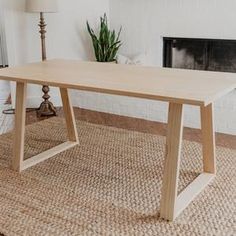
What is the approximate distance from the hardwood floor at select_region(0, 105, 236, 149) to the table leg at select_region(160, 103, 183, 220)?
1.11 metres

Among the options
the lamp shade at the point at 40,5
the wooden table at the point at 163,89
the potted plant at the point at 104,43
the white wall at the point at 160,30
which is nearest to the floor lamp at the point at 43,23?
the lamp shade at the point at 40,5

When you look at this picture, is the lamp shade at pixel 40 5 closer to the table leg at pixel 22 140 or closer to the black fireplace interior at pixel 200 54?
the table leg at pixel 22 140

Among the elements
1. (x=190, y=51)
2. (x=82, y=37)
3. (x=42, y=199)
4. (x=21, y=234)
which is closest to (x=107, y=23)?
(x=82, y=37)

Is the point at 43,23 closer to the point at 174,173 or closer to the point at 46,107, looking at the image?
the point at 46,107

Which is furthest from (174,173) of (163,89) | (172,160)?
(163,89)

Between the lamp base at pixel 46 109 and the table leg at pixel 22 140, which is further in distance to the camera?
the lamp base at pixel 46 109

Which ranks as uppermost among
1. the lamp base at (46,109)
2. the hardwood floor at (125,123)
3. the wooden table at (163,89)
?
the wooden table at (163,89)

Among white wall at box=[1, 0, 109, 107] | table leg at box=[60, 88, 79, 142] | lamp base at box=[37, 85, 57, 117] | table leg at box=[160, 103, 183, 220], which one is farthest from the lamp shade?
table leg at box=[160, 103, 183, 220]

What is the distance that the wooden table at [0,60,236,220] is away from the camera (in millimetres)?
1610

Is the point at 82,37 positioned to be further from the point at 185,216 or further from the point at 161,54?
the point at 185,216

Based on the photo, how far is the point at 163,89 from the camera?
164 centimetres

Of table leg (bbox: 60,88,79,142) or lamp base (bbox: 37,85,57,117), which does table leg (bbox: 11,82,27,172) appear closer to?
table leg (bbox: 60,88,79,142)

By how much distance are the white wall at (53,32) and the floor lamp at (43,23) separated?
239mm

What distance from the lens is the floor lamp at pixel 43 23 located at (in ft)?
10.1
